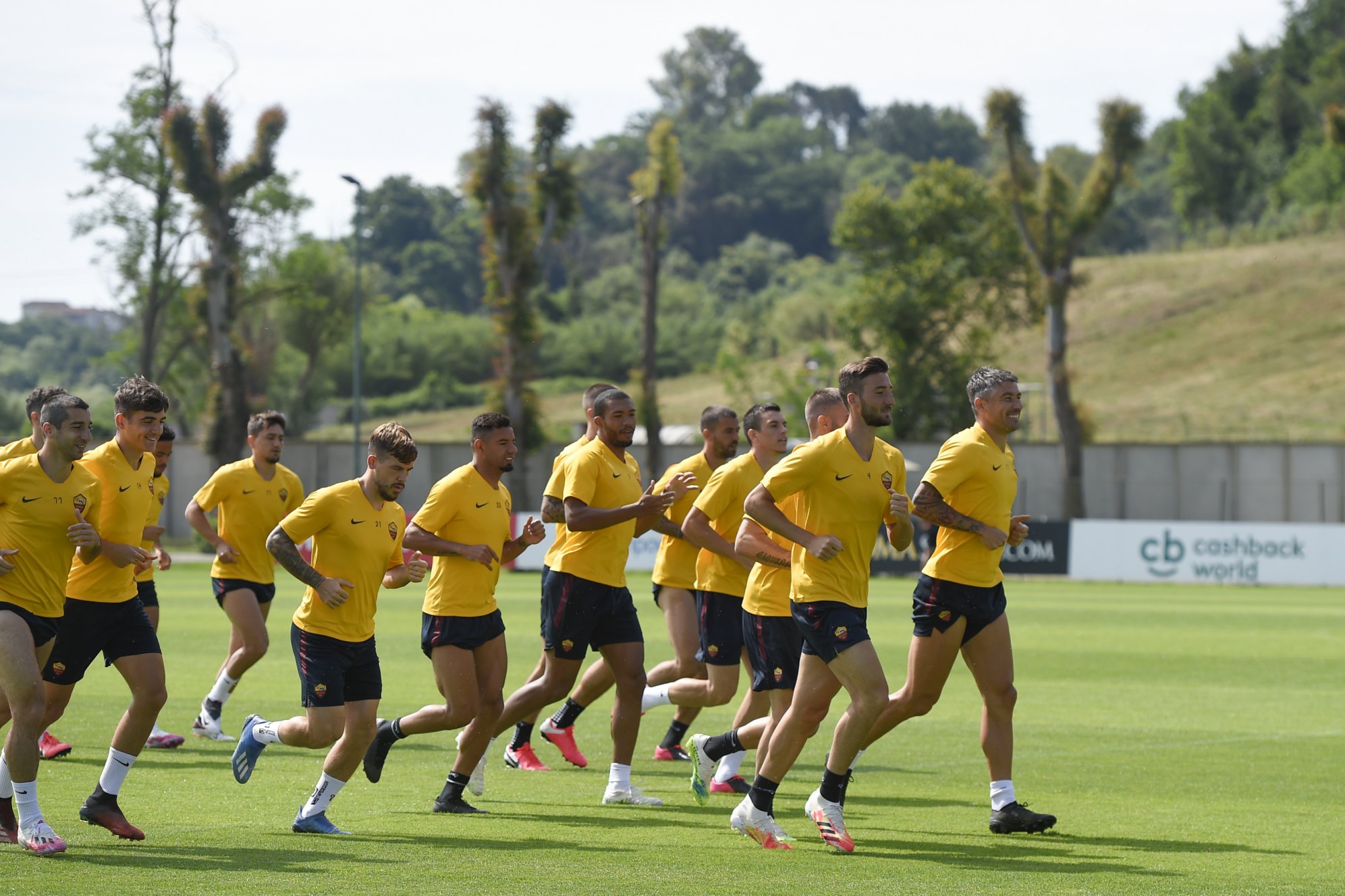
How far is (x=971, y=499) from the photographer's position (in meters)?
8.62

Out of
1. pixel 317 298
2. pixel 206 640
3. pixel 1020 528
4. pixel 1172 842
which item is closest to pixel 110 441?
pixel 1020 528

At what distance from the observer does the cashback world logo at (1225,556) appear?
34.0 meters

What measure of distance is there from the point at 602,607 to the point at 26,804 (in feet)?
11.0

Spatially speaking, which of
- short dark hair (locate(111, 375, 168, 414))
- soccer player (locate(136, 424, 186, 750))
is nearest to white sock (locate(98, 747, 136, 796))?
short dark hair (locate(111, 375, 168, 414))

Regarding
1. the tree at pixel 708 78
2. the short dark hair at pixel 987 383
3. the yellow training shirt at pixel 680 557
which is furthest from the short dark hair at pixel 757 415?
the tree at pixel 708 78

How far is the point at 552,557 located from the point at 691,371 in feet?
308

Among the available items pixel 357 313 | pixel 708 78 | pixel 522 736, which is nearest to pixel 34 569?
pixel 522 736

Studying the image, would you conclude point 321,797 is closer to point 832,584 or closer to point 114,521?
point 114,521

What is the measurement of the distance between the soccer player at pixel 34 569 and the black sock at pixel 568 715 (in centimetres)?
394

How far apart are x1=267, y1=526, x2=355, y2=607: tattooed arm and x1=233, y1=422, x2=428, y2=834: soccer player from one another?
0.01 metres

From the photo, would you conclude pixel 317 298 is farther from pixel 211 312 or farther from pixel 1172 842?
pixel 1172 842

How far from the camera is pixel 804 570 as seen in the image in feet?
26.1

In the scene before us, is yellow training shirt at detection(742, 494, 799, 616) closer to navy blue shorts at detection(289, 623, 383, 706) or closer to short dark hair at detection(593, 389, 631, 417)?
short dark hair at detection(593, 389, 631, 417)

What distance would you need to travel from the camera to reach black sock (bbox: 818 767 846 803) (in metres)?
7.92
